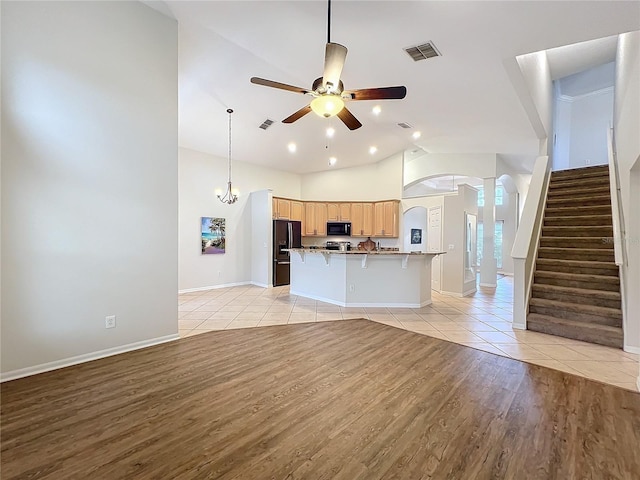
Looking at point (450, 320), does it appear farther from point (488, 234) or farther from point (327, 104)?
point (488, 234)

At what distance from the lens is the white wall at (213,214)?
6.80m

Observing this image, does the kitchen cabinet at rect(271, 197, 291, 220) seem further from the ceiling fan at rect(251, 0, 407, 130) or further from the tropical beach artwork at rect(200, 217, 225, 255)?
the ceiling fan at rect(251, 0, 407, 130)

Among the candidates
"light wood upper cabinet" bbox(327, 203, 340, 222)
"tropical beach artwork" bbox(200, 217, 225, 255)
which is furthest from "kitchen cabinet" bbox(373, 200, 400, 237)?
"tropical beach artwork" bbox(200, 217, 225, 255)

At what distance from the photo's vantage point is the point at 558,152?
8547 millimetres

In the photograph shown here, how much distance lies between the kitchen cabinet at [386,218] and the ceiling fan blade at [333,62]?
5.86m

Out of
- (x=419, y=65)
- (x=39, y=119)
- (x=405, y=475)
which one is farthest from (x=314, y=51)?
(x=405, y=475)

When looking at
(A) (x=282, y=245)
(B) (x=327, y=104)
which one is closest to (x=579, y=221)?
(B) (x=327, y=104)

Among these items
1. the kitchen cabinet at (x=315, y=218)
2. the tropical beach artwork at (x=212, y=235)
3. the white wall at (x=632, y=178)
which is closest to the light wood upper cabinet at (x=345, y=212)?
the kitchen cabinet at (x=315, y=218)

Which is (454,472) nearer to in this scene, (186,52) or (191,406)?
(191,406)

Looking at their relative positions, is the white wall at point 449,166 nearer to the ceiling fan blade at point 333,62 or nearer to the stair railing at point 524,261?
the stair railing at point 524,261

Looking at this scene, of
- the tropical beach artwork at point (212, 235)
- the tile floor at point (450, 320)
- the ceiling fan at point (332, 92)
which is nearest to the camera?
the ceiling fan at point (332, 92)

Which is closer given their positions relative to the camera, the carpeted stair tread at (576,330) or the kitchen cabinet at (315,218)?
the carpeted stair tread at (576,330)

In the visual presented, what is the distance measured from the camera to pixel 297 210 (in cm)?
854

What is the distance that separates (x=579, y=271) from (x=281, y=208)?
6322 millimetres
